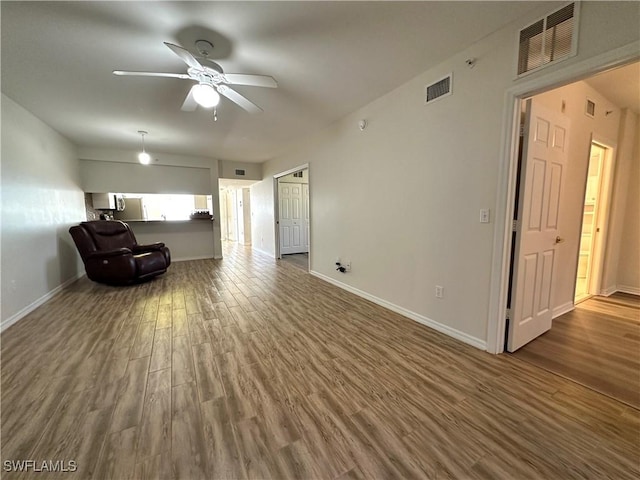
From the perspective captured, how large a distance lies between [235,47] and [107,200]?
520 centimetres

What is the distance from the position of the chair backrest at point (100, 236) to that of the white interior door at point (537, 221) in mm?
5571

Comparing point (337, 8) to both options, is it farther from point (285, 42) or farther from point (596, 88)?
point (596, 88)

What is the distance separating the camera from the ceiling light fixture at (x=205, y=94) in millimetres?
2105

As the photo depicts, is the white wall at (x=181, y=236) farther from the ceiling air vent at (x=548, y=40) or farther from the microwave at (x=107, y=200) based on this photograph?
the ceiling air vent at (x=548, y=40)

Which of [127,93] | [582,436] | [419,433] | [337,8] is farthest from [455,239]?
[127,93]

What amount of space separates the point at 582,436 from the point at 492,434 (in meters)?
0.47

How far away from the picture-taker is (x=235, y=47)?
208 cm

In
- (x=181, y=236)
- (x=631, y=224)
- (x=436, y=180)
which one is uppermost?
(x=436, y=180)

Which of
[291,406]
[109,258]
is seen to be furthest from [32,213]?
[291,406]

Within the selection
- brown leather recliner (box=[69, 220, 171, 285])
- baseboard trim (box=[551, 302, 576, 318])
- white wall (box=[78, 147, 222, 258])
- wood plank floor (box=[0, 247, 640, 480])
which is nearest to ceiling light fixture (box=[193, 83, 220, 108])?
wood plank floor (box=[0, 247, 640, 480])

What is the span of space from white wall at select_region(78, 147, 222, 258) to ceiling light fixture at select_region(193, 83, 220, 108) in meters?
4.51

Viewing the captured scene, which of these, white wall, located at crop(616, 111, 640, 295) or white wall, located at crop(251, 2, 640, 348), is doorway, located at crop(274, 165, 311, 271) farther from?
white wall, located at crop(616, 111, 640, 295)

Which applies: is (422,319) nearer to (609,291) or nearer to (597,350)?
(597,350)

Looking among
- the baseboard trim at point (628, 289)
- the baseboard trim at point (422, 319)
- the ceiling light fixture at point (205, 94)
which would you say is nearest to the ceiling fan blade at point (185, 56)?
the ceiling light fixture at point (205, 94)
